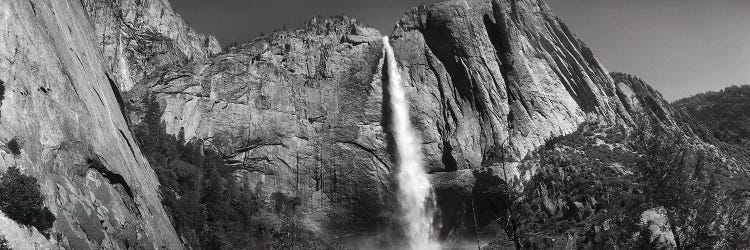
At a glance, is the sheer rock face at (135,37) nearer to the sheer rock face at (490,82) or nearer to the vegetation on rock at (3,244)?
the sheer rock face at (490,82)

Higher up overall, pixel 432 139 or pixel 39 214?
pixel 432 139

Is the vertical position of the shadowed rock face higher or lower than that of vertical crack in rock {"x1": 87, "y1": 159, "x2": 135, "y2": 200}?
higher

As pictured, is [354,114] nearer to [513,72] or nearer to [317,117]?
[317,117]

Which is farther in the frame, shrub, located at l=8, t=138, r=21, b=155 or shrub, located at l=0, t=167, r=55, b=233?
shrub, located at l=8, t=138, r=21, b=155

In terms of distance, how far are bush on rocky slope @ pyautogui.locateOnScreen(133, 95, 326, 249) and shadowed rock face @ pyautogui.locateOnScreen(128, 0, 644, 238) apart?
202 centimetres

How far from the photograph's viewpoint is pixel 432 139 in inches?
2542

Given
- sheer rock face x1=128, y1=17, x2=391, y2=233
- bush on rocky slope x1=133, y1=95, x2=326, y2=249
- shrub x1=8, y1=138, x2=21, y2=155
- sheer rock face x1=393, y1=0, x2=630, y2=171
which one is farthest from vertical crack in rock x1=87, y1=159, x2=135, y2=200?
sheer rock face x1=393, y1=0, x2=630, y2=171

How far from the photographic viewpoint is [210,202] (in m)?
54.1

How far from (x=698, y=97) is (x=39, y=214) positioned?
15512 cm

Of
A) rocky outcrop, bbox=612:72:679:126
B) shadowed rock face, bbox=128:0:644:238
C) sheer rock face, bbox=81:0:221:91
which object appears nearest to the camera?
shadowed rock face, bbox=128:0:644:238

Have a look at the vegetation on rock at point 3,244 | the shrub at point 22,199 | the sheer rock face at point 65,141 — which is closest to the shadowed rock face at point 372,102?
the sheer rock face at point 65,141

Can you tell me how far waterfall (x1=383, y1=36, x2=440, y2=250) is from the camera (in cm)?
6038

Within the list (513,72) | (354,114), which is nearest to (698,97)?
(513,72)

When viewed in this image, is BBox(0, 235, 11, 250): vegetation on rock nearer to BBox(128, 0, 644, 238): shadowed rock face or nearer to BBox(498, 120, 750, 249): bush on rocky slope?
BBox(498, 120, 750, 249): bush on rocky slope
